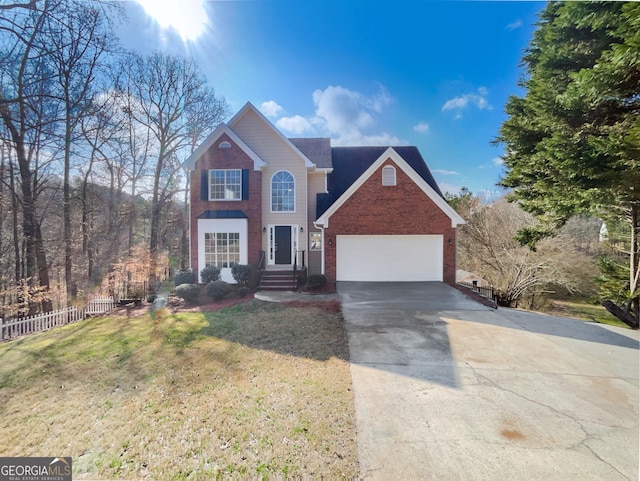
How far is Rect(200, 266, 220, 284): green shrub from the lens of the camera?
12086mm

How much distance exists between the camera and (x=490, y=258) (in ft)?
63.1

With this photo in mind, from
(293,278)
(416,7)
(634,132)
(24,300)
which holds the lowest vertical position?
(24,300)

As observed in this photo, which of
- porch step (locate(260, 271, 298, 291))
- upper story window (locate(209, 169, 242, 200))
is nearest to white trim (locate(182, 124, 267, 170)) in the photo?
upper story window (locate(209, 169, 242, 200))

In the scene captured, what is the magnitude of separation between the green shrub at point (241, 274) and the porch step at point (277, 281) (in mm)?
698

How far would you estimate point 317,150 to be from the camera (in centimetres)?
A: 1579

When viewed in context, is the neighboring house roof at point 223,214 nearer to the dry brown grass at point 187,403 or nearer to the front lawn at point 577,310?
the dry brown grass at point 187,403

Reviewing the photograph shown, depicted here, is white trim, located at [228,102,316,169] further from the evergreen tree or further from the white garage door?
the evergreen tree

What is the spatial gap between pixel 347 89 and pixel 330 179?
470 centimetres

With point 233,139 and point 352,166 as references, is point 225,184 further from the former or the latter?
point 352,166

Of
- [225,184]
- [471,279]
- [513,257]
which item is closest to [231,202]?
[225,184]

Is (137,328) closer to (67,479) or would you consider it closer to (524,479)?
(67,479)

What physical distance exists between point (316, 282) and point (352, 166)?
8038 mm

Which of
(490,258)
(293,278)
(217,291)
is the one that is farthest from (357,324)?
(490,258)

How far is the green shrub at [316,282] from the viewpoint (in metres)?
11.4
